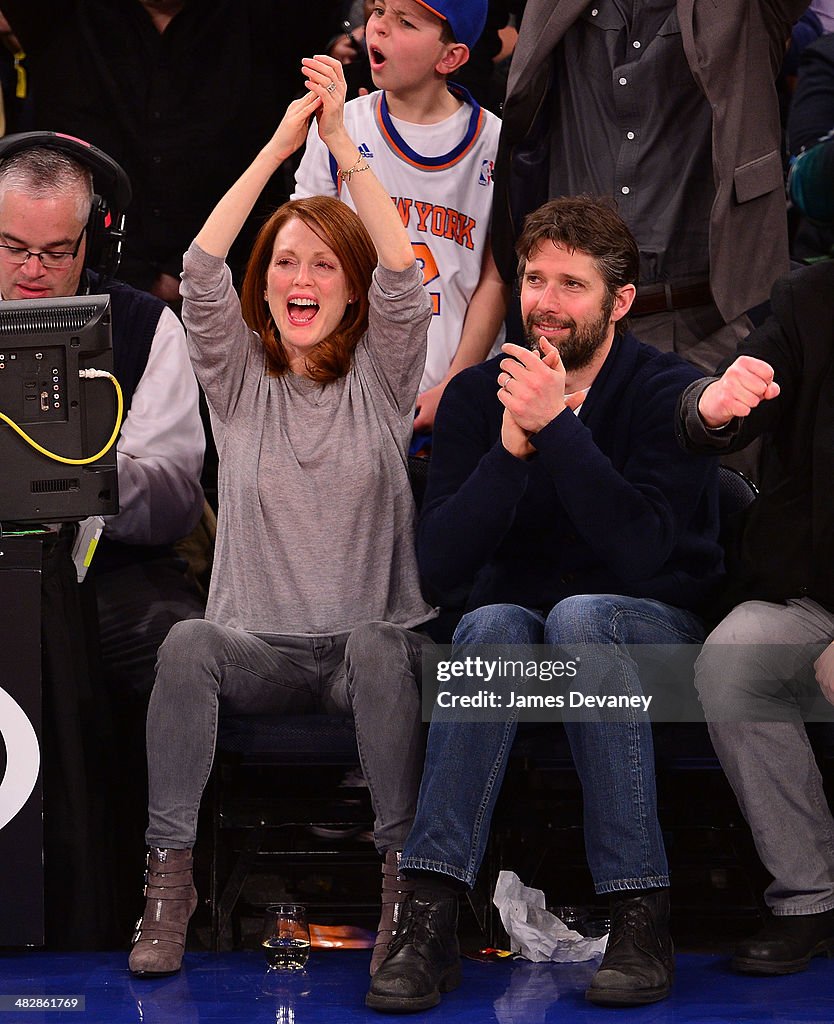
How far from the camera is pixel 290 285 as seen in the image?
119 inches

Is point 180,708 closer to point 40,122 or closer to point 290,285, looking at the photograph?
point 290,285

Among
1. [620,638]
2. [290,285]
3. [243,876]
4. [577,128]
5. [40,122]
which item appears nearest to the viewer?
[620,638]

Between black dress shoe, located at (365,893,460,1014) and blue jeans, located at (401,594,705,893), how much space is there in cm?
7

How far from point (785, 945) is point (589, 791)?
0.42 metres

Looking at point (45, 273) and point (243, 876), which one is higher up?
point (45, 273)

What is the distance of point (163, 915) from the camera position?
8.44 feet

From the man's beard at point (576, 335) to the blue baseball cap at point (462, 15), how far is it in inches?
34.8

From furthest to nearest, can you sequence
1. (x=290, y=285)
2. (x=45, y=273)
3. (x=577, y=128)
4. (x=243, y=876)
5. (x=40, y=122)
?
(x=40, y=122) < (x=577, y=128) < (x=45, y=273) < (x=290, y=285) < (x=243, y=876)

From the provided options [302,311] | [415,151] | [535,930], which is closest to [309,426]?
[302,311]

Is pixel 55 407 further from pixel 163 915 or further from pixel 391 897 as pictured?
pixel 391 897

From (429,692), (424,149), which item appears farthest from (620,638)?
(424,149)

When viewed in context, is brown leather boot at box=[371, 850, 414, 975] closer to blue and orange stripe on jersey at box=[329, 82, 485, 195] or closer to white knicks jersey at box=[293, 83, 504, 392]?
white knicks jersey at box=[293, 83, 504, 392]

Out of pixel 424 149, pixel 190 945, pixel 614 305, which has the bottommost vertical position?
pixel 190 945

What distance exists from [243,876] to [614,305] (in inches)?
51.3
